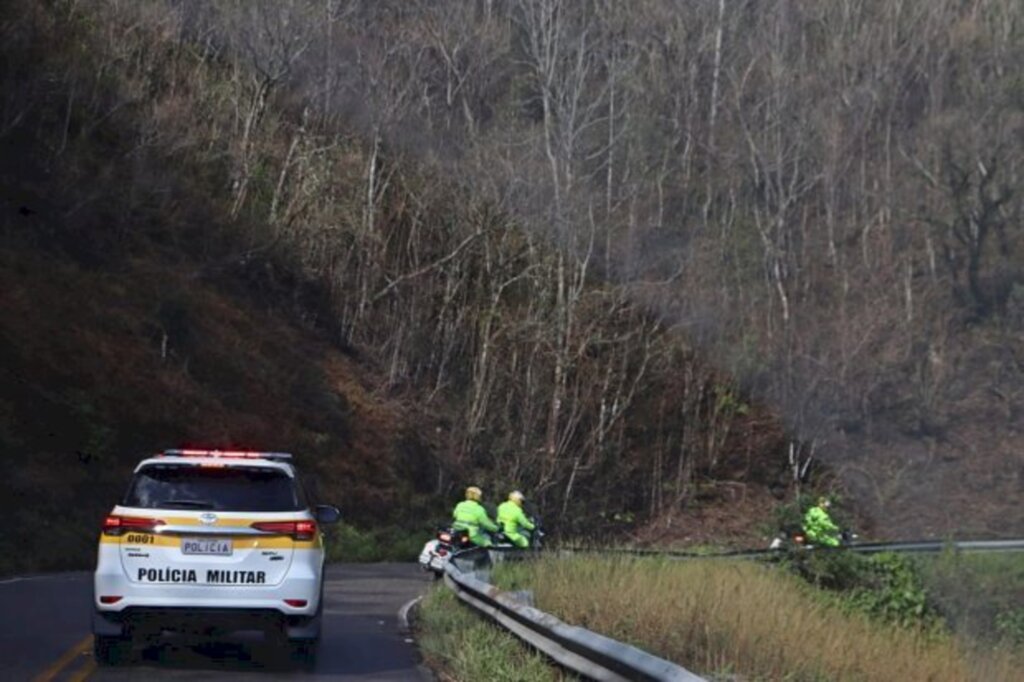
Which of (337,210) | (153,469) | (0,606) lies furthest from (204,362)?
(153,469)

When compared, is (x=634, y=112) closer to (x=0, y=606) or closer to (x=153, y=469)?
(x=0, y=606)

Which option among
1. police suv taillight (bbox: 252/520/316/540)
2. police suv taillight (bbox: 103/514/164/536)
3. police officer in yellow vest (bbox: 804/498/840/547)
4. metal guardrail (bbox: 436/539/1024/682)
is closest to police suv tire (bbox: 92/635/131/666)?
police suv taillight (bbox: 103/514/164/536)

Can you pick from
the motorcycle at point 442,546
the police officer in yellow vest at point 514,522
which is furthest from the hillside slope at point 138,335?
the police officer in yellow vest at point 514,522

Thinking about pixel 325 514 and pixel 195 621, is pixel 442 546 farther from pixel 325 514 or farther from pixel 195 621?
pixel 195 621

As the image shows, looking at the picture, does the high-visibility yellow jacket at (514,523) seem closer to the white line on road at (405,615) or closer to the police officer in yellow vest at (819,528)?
the white line on road at (405,615)

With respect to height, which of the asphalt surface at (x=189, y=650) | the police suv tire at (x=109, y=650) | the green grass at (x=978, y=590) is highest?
the police suv tire at (x=109, y=650)

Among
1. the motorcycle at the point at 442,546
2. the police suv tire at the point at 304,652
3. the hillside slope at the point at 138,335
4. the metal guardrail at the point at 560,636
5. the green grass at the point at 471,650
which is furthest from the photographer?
the hillside slope at the point at 138,335

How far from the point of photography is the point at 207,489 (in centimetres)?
1470

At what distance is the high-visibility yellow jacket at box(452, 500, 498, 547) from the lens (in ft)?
84.1

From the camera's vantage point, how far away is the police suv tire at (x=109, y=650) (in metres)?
14.8

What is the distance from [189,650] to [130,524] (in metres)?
2.62

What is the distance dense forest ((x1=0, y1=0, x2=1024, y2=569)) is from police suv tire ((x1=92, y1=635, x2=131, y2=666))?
28823 mm

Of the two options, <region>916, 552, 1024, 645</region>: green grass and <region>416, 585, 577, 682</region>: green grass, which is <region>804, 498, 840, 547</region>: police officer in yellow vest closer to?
<region>916, 552, 1024, 645</region>: green grass

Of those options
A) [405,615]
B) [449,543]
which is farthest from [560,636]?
[449,543]
